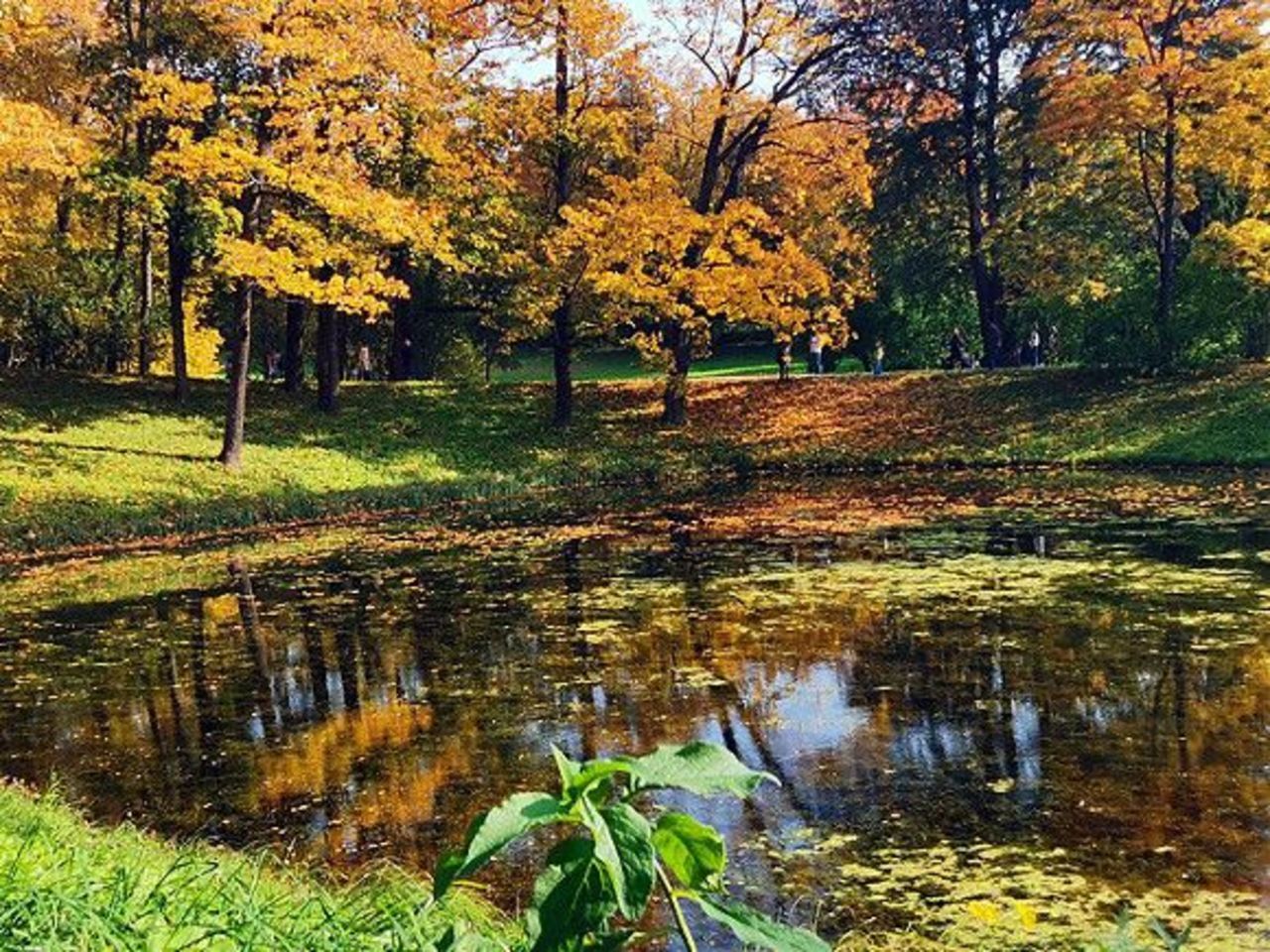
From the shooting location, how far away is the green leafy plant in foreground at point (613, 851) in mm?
1671

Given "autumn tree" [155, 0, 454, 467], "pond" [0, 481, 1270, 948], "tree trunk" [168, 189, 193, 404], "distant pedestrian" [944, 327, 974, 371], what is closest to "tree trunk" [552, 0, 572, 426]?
"autumn tree" [155, 0, 454, 467]

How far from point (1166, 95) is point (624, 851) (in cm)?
2569

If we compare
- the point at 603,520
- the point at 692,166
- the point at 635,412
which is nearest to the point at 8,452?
the point at 603,520

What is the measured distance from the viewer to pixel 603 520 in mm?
18156

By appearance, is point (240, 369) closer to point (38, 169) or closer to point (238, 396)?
point (238, 396)

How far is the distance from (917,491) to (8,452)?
50.3 ft

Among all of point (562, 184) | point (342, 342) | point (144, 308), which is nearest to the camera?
point (562, 184)

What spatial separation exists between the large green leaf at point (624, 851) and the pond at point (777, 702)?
3422mm

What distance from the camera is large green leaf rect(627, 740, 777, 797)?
174 cm

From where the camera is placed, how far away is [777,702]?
26.9 ft

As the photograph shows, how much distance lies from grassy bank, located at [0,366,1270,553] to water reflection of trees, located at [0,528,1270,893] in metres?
7.32

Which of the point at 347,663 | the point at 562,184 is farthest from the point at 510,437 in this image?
the point at 347,663

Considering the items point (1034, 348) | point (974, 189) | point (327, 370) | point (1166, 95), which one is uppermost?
point (1166, 95)

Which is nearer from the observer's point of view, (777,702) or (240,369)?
(777,702)
